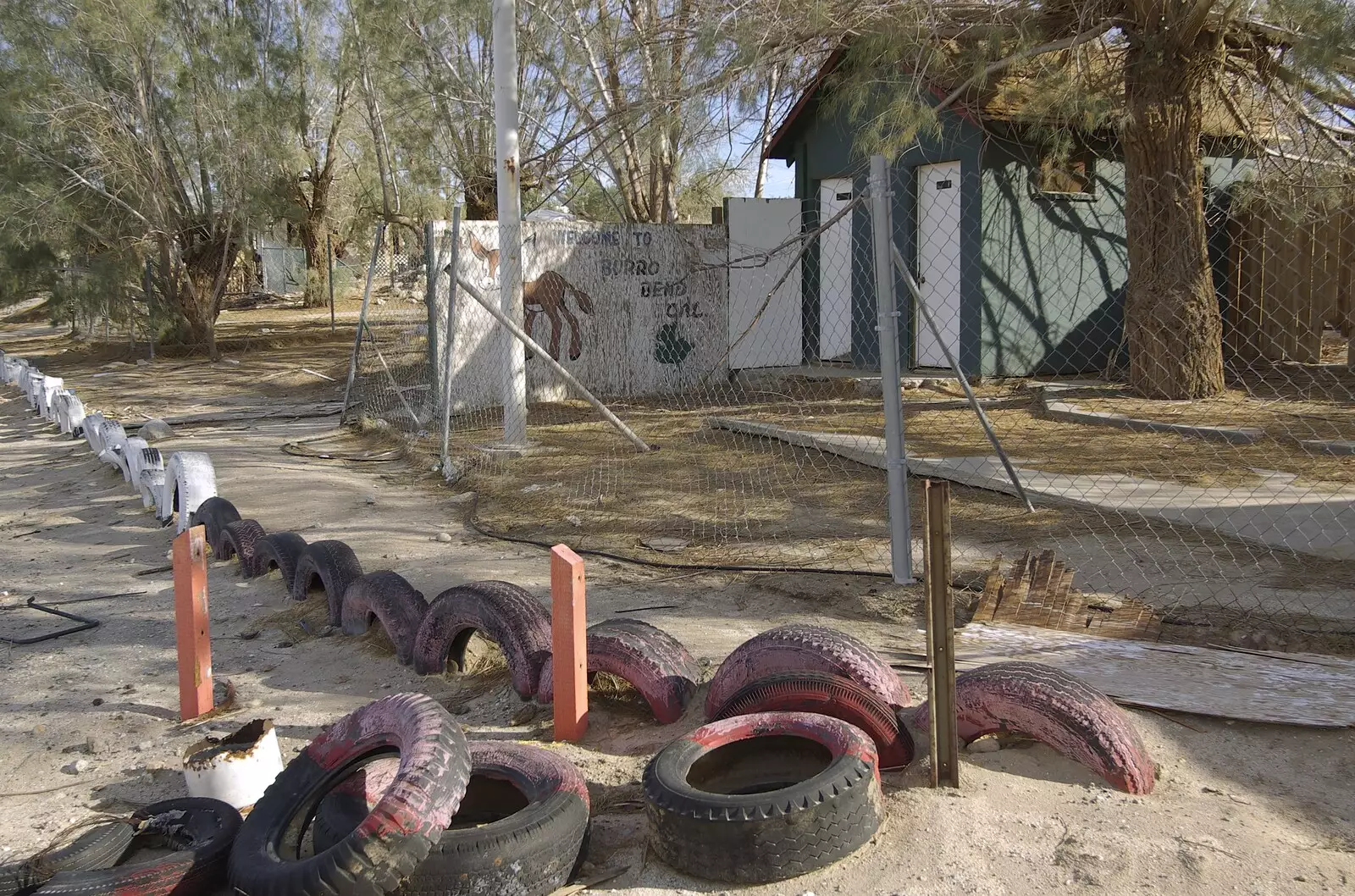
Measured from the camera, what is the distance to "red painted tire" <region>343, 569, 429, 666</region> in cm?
457

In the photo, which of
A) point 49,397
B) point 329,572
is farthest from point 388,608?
point 49,397

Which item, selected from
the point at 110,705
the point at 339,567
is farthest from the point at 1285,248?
the point at 110,705

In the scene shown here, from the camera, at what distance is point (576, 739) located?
3.69 m

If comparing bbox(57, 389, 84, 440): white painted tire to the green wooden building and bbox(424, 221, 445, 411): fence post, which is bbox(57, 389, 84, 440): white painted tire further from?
the green wooden building

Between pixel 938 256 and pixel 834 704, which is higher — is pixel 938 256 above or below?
above

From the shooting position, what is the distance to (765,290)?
14047 mm

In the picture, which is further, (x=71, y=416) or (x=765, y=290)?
(x=765, y=290)

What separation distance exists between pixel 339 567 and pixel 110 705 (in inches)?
48.6

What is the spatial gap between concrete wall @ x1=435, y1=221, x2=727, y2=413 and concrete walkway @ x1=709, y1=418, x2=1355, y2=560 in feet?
17.4

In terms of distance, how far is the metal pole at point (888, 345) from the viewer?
4.75 m

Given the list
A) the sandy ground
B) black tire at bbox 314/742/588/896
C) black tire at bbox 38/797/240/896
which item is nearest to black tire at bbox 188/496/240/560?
the sandy ground

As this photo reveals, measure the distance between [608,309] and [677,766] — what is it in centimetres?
1049

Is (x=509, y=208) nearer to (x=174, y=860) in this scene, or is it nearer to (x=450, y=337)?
(x=450, y=337)

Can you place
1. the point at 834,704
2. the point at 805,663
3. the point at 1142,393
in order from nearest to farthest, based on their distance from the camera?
the point at 834,704 → the point at 805,663 → the point at 1142,393
